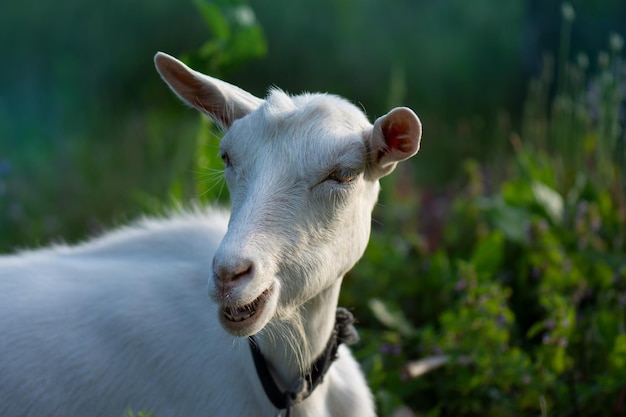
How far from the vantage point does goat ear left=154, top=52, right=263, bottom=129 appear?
259cm

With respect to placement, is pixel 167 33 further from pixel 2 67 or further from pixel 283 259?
pixel 283 259

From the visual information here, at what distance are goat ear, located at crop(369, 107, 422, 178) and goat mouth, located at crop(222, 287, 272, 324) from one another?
56 cm

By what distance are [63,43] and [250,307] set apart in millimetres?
7245

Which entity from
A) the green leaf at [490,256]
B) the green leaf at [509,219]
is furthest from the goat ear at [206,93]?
the green leaf at [509,219]

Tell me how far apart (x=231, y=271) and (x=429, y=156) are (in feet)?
21.1

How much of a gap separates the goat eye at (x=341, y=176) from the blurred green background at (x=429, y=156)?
1.01 meters

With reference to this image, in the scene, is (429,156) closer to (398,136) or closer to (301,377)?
Answer: (301,377)

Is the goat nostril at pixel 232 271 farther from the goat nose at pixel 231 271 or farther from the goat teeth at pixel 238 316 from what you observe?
the goat teeth at pixel 238 316

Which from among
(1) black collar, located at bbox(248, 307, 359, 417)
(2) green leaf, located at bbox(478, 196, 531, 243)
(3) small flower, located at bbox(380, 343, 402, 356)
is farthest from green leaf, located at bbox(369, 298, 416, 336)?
(1) black collar, located at bbox(248, 307, 359, 417)

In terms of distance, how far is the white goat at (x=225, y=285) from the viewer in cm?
229

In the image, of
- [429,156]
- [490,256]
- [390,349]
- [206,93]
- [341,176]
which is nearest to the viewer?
[341,176]

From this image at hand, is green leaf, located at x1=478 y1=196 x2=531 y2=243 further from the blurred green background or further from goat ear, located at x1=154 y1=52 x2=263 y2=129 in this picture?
goat ear, located at x1=154 y1=52 x2=263 y2=129

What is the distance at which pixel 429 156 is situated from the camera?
27.3 feet

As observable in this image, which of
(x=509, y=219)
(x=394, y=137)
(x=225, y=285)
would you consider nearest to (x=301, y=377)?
(x=225, y=285)
